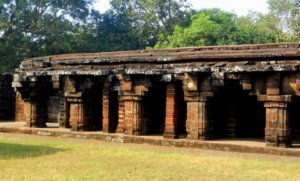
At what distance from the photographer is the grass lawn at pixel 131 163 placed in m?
7.67

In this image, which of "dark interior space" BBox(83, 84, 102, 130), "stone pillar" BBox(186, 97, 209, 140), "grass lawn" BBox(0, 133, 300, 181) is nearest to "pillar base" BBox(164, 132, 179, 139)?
"stone pillar" BBox(186, 97, 209, 140)

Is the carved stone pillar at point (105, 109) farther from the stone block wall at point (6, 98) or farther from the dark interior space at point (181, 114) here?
the stone block wall at point (6, 98)

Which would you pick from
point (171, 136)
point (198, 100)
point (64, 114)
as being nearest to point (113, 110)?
point (171, 136)

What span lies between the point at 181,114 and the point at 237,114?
1.56 meters

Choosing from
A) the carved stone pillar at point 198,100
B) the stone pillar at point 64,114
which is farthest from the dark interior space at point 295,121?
the stone pillar at point 64,114

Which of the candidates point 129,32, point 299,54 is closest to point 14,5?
point 129,32

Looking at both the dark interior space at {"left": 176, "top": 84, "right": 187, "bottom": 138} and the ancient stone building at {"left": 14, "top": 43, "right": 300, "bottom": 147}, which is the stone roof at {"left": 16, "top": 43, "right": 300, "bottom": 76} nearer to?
the ancient stone building at {"left": 14, "top": 43, "right": 300, "bottom": 147}

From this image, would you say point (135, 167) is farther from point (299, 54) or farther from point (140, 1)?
point (140, 1)

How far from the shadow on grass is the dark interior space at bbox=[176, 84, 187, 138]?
11.2 feet

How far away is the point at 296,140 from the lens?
39.3 feet

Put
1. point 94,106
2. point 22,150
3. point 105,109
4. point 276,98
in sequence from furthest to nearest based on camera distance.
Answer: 1. point 94,106
2. point 105,109
3. point 276,98
4. point 22,150

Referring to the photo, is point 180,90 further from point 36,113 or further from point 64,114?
point 36,113

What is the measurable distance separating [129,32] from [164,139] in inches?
1175

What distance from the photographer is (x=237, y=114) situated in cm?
1265
